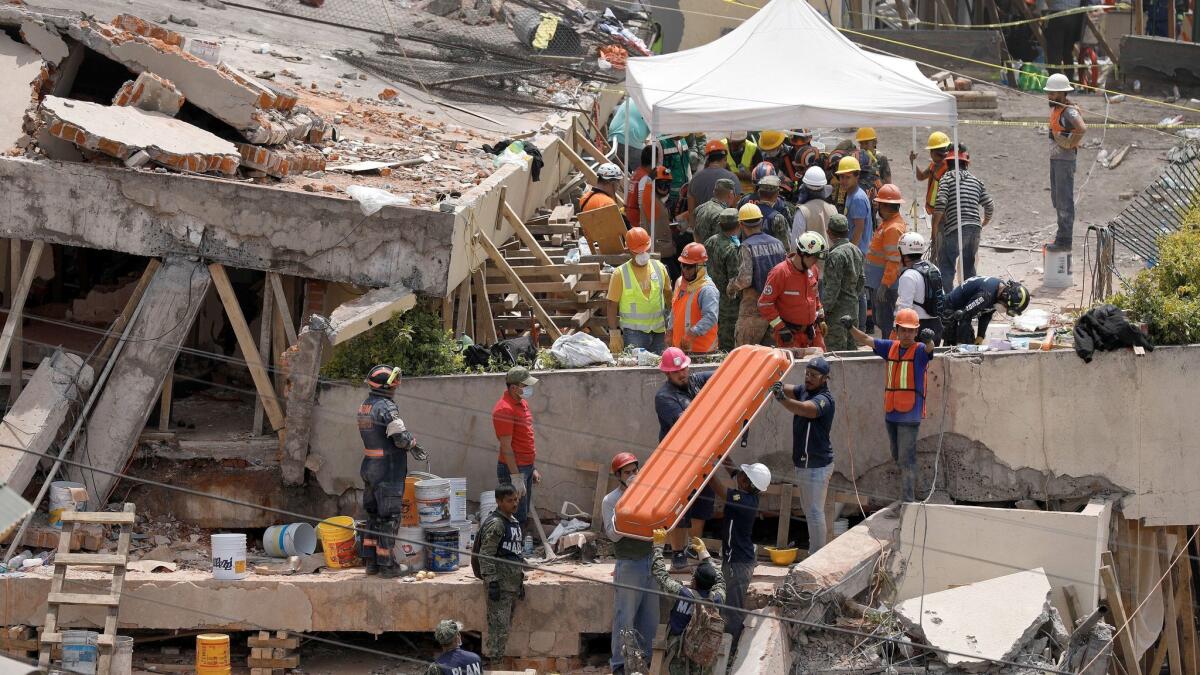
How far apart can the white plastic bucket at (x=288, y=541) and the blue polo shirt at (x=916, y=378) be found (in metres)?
4.77

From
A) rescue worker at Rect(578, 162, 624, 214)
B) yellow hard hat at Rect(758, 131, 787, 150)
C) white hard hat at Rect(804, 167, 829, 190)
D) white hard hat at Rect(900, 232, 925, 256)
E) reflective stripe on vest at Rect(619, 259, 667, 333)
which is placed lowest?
reflective stripe on vest at Rect(619, 259, 667, 333)

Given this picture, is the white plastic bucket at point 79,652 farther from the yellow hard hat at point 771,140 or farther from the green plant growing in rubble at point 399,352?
the yellow hard hat at point 771,140

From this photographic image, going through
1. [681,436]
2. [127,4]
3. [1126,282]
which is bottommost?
[681,436]

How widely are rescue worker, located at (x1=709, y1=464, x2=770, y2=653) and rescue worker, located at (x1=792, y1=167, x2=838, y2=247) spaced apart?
3763 mm

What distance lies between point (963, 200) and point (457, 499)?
19.9 ft

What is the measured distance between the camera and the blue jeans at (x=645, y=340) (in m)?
14.6

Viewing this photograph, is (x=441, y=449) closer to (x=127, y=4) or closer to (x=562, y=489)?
(x=562, y=489)

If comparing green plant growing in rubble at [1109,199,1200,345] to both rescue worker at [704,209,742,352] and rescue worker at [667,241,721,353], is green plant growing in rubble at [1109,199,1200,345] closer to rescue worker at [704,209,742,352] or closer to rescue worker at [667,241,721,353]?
rescue worker at [704,209,742,352]

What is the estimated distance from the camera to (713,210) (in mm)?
15117

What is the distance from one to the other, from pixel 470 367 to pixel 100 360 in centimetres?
320

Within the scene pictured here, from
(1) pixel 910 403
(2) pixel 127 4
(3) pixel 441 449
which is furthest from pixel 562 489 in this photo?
(2) pixel 127 4

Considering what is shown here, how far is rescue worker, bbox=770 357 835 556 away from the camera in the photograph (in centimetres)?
1262

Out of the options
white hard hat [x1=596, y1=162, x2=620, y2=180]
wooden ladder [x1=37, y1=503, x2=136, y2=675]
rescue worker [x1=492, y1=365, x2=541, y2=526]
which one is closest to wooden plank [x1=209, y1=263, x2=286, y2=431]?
wooden ladder [x1=37, y1=503, x2=136, y2=675]

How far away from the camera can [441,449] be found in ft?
46.0
